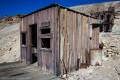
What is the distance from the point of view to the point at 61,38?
844 cm

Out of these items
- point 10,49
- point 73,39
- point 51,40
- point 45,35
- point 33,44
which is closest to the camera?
point 51,40

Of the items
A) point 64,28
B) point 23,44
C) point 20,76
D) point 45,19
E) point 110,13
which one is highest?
point 110,13

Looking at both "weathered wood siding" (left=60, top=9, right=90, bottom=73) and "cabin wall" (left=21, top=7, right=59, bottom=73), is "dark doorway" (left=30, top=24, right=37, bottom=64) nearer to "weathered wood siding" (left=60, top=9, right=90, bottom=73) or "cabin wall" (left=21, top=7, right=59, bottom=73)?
"cabin wall" (left=21, top=7, right=59, bottom=73)

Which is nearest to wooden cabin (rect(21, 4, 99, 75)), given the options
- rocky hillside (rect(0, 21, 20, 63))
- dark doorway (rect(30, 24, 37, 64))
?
dark doorway (rect(30, 24, 37, 64))

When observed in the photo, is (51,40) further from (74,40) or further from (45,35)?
(74,40)

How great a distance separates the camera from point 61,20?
27.7 ft

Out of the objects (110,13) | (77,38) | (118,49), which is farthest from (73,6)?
(77,38)

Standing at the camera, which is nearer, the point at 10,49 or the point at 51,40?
the point at 51,40

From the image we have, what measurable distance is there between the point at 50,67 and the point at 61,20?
8.36ft

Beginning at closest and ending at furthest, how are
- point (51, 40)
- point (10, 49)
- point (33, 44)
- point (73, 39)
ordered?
→ point (51, 40), point (73, 39), point (33, 44), point (10, 49)

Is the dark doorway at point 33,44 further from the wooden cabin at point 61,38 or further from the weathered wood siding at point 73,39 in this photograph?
the weathered wood siding at point 73,39

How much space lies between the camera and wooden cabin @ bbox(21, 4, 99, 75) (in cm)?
841

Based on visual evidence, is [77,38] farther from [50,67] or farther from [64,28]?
[50,67]

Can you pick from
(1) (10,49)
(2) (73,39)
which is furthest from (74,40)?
(1) (10,49)
